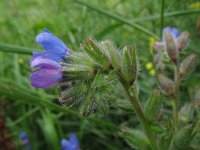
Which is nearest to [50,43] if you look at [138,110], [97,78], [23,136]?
[97,78]

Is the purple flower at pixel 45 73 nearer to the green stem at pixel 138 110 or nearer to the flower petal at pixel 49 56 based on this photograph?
the flower petal at pixel 49 56

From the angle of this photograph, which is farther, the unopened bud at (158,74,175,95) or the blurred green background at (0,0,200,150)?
the blurred green background at (0,0,200,150)

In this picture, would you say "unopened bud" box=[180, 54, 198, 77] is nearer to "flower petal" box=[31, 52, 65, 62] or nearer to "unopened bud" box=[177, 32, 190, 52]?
"unopened bud" box=[177, 32, 190, 52]

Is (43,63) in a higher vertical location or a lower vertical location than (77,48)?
lower

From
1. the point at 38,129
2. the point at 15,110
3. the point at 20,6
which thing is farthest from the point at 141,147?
the point at 20,6

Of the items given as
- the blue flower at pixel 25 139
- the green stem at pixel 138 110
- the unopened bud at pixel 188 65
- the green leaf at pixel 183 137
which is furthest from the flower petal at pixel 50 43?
the blue flower at pixel 25 139

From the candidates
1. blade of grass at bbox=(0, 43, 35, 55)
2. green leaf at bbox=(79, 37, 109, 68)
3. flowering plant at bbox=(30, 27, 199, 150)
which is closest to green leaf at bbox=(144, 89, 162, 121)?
flowering plant at bbox=(30, 27, 199, 150)

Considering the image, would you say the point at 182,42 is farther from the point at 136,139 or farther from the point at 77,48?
the point at 77,48
